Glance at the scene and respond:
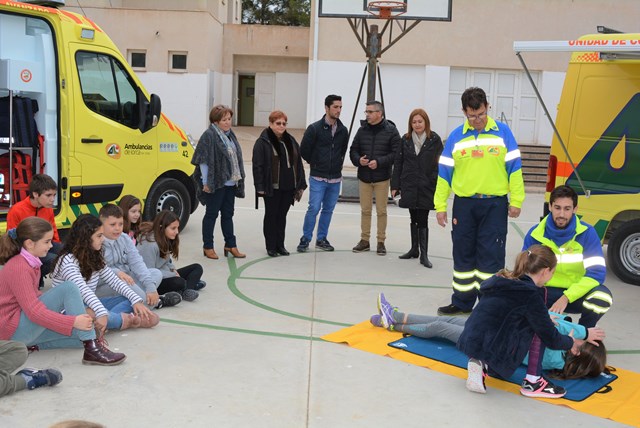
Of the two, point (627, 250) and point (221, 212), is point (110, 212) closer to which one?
point (221, 212)

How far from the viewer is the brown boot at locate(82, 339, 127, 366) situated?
5.32 metres

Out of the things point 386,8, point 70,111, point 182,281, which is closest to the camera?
point 182,281

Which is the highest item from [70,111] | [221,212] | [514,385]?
[70,111]

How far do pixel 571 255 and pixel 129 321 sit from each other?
10.9 ft

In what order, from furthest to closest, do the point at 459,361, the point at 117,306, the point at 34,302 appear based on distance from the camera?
the point at 117,306 < the point at 459,361 < the point at 34,302

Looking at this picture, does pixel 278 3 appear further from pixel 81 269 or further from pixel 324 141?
pixel 81 269

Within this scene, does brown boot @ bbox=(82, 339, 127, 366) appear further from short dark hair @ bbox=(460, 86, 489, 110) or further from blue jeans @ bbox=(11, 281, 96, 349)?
short dark hair @ bbox=(460, 86, 489, 110)

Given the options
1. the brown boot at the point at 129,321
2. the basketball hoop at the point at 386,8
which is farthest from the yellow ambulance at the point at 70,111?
the basketball hoop at the point at 386,8

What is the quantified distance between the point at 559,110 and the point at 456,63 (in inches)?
525

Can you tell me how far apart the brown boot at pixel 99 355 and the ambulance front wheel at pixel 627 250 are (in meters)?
5.63

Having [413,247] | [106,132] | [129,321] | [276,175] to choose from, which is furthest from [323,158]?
[129,321]

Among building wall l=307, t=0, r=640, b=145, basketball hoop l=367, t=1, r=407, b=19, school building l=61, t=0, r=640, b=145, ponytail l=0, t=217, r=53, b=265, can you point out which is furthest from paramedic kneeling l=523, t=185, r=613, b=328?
building wall l=307, t=0, r=640, b=145

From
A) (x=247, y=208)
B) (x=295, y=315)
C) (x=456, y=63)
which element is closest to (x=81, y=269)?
(x=295, y=315)

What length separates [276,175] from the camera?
29.8 feet
